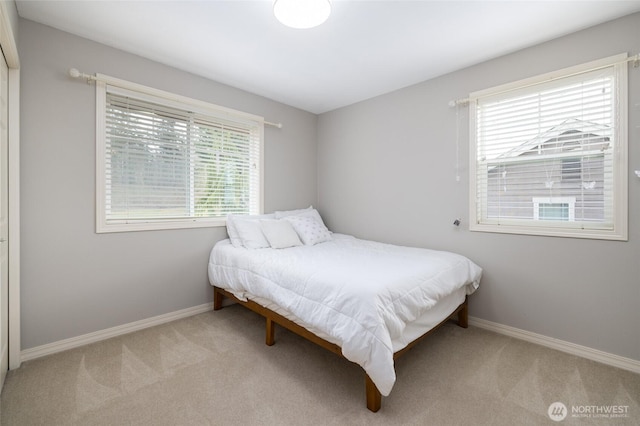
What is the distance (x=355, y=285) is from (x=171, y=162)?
6.91 feet

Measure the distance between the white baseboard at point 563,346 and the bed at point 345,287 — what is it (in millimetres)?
225

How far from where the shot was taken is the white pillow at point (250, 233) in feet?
8.89

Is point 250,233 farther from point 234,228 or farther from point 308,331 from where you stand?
point 308,331

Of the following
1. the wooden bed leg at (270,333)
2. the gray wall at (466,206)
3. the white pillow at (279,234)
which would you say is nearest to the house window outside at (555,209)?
the gray wall at (466,206)

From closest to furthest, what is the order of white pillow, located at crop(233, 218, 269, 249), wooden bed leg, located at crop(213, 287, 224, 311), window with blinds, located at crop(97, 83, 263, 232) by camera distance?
window with blinds, located at crop(97, 83, 263, 232) → white pillow, located at crop(233, 218, 269, 249) → wooden bed leg, located at crop(213, 287, 224, 311)

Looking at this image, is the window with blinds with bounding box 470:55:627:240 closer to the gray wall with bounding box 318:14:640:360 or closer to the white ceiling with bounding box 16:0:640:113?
the gray wall with bounding box 318:14:640:360

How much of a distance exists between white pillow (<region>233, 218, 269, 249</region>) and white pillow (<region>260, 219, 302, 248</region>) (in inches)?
1.8

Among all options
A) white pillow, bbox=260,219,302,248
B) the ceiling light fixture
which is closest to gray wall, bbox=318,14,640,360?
white pillow, bbox=260,219,302,248

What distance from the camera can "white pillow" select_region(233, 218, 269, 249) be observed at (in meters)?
2.71

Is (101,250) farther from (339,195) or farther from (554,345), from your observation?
(554,345)

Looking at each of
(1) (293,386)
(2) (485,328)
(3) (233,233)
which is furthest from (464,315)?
(3) (233,233)

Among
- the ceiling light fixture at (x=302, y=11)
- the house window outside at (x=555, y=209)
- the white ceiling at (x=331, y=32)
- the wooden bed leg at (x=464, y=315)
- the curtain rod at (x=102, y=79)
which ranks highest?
the white ceiling at (x=331, y=32)

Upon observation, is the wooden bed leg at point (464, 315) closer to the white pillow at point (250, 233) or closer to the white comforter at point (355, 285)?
the white comforter at point (355, 285)

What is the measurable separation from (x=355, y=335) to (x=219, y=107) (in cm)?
257
